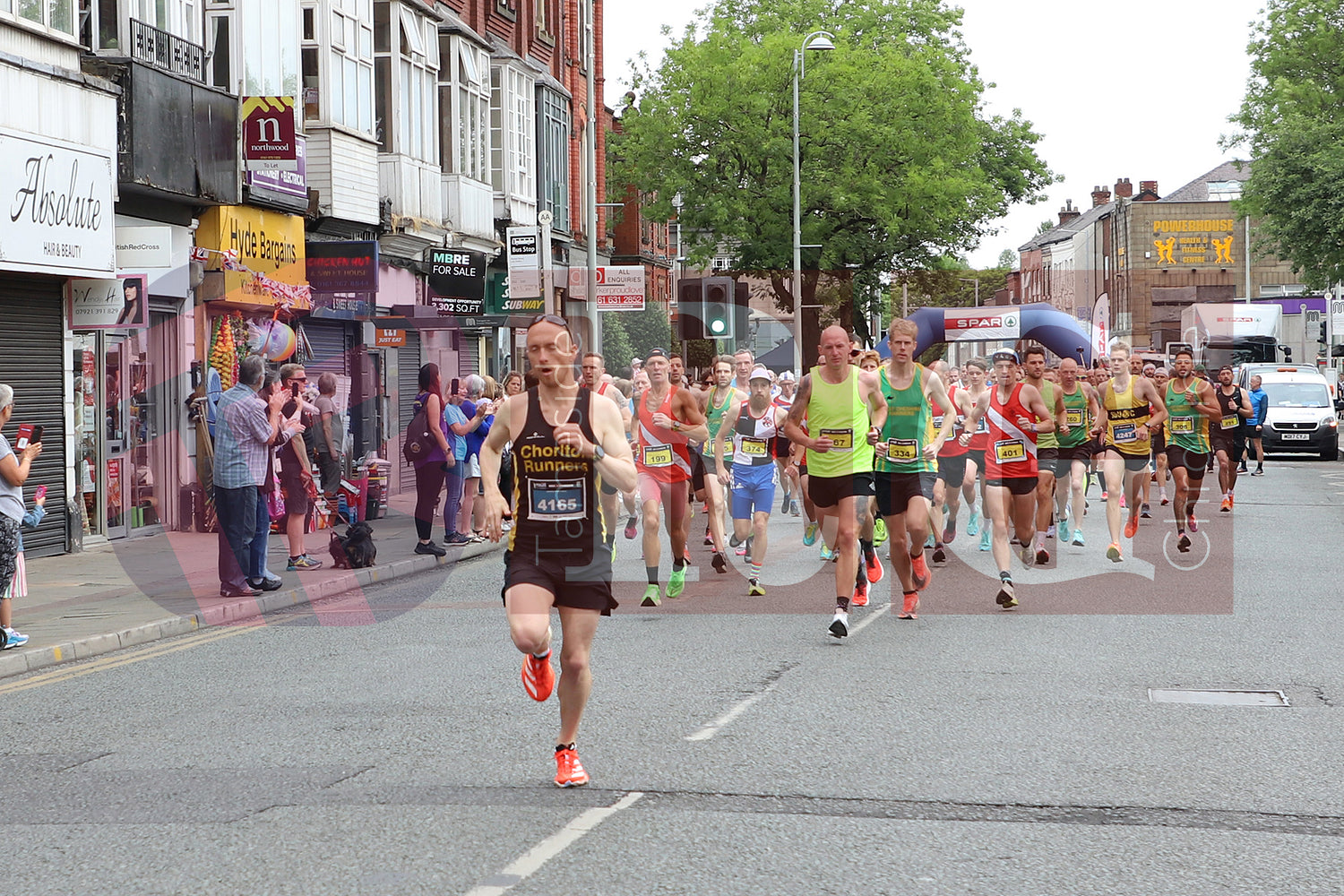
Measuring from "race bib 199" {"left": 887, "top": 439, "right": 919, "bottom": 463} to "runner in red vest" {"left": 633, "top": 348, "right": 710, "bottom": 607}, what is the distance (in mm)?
1669

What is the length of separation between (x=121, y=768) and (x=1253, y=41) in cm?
4745

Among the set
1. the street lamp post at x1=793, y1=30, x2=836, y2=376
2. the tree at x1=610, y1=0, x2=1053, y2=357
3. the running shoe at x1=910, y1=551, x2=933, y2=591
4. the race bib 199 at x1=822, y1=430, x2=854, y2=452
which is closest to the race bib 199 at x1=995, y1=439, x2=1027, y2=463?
the running shoe at x1=910, y1=551, x2=933, y2=591

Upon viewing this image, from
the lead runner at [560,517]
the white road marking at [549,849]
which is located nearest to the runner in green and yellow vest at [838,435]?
the lead runner at [560,517]

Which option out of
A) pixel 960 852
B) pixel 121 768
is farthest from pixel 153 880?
pixel 960 852

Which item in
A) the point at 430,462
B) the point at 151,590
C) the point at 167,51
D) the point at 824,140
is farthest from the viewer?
the point at 824,140

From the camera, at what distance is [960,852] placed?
5.39m

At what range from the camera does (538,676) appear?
654cm

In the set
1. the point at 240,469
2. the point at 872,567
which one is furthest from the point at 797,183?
the point at 872,567

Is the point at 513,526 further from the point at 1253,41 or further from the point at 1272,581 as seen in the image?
the point at 1253,41

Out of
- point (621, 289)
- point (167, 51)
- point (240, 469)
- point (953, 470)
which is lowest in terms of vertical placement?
point (953, 470)

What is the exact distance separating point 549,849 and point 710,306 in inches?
913

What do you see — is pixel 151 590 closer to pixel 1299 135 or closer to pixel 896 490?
pixel 896 490

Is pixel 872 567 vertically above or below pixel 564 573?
below

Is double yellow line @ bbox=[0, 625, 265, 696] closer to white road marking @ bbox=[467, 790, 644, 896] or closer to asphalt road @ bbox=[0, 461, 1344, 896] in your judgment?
asphalt road @ bbox=[0, 461, 1344, 896]
